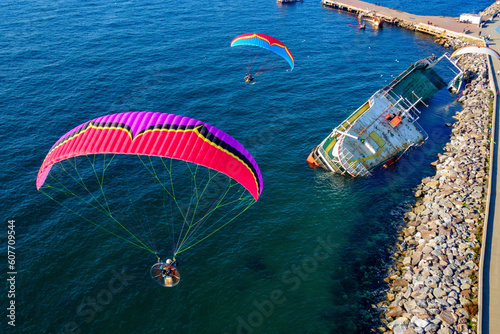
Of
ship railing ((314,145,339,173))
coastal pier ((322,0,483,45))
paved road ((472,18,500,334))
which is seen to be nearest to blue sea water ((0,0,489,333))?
ship railing ((314,145,339,173))

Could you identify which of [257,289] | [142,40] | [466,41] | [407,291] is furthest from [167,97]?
[466,41]

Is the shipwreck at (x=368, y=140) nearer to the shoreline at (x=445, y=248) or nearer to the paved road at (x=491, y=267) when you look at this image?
the shoreline at (x=445, y=248)

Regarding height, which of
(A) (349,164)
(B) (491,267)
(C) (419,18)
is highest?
(C) (419,18)

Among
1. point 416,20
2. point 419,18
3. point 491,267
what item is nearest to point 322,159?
point 491,267

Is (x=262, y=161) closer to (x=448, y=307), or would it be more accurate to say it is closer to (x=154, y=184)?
(x=154, y=184)

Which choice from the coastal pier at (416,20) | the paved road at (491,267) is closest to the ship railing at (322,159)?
the paved road at (491,267)

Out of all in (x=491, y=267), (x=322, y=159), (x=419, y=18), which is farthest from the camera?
(x=419, y=18)
